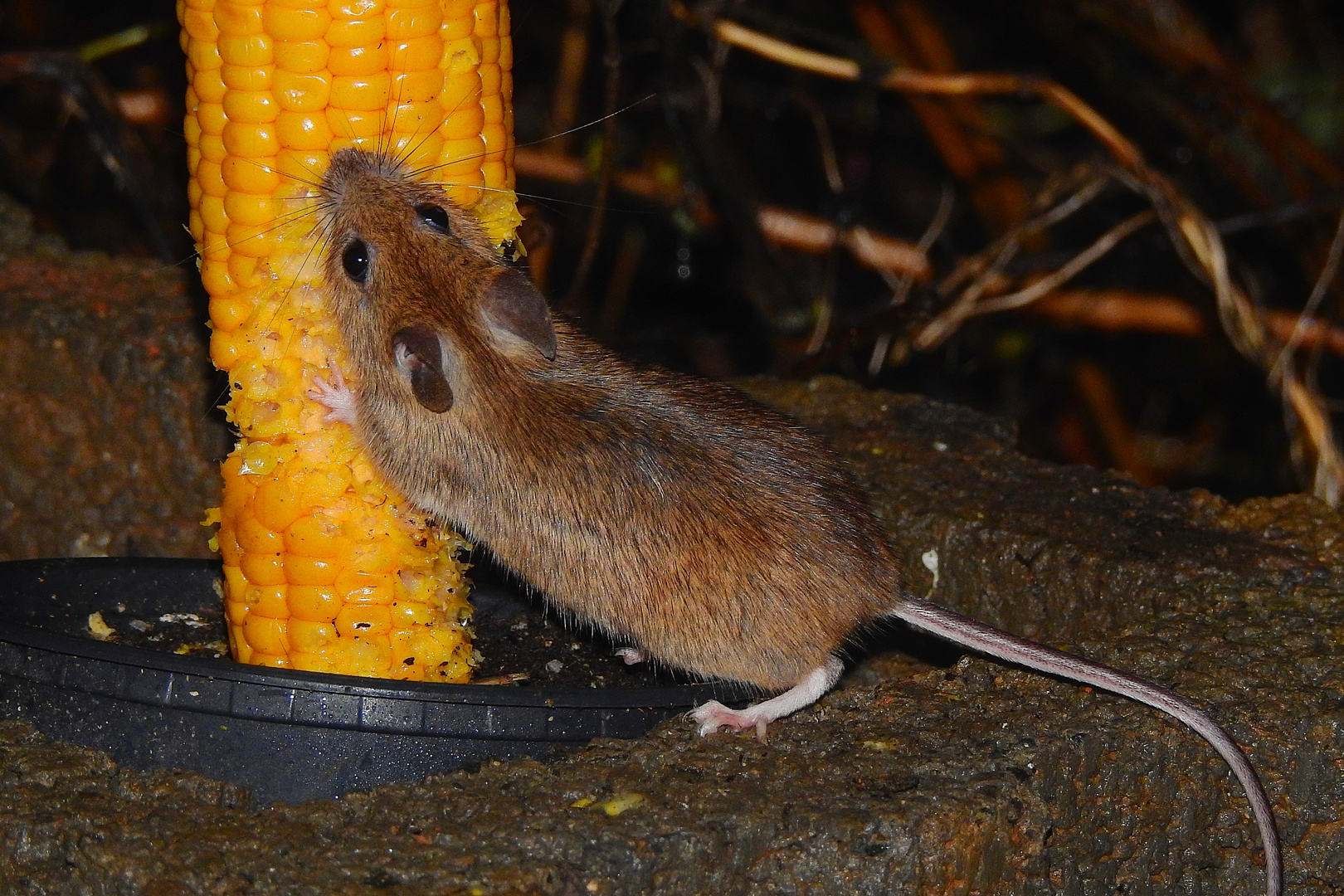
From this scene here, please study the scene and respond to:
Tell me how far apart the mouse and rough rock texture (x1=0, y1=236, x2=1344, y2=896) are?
20 centimetres

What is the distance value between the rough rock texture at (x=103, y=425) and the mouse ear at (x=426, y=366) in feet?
3.28

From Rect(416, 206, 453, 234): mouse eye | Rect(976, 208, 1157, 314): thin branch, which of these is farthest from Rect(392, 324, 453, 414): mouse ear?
Rect(976, 208, 1157, 314): thin branch

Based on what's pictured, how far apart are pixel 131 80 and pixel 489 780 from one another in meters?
6.21

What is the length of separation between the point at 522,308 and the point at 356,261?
363 millimetres

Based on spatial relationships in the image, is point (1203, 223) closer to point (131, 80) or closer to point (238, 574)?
point (238, 574)

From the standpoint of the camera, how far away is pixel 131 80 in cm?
751

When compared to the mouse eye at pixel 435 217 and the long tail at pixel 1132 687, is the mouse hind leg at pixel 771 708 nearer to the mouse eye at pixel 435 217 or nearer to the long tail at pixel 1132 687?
the long tail at pixel 1132 687

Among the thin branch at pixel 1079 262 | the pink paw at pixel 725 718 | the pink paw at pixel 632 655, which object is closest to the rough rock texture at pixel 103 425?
the pink paw at pixel 632 655

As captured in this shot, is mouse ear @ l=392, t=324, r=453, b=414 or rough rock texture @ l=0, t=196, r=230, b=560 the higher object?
mouse ear @ l=392, t=324, r=453, b=414

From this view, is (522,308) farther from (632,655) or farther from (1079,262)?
(1079,262)

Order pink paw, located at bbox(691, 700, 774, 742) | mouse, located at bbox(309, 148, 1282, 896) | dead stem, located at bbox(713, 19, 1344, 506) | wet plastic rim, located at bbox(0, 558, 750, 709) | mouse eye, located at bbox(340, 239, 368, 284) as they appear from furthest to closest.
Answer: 1. dead stem, located at bbox(713, 19, 1344, 506)
2. mouse eye, located at bbox(340, 239, 368, 284)
3. mouse, located at bbox(309, 148, 1282, 896)
4. pink paw, located at bbox(691, 700, 774, 742)
5. wet plastic rim, located at bbox(0, 558, 750, 709)

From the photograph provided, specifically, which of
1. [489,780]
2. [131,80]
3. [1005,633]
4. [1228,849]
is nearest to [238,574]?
[489,780]

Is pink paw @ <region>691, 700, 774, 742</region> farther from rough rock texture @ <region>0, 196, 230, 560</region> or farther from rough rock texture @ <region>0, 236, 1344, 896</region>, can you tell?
rough rock texture @ <region>0, 196, 230, 560</region>

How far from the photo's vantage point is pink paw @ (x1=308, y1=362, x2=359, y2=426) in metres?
2.79
